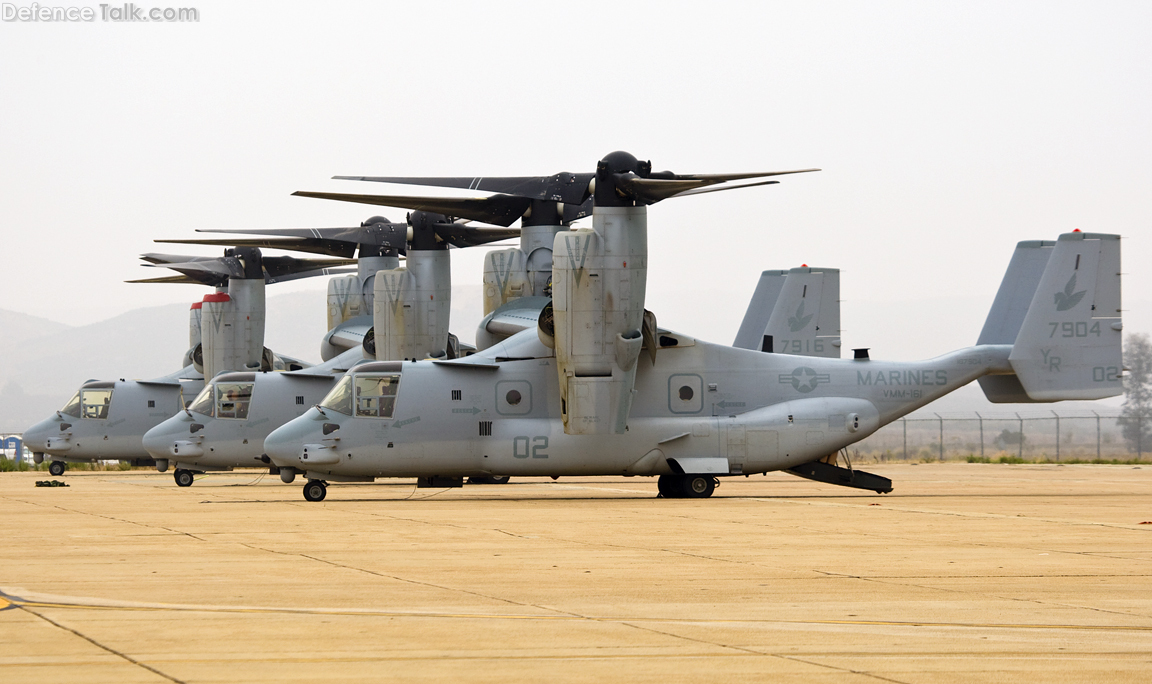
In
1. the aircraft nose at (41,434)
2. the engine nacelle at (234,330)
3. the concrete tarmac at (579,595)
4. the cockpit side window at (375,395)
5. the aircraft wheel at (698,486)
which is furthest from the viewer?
the aircraft nose at (41,434)

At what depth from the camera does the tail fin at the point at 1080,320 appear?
27266 mm

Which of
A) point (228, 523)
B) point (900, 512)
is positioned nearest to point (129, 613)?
point (228, 523)

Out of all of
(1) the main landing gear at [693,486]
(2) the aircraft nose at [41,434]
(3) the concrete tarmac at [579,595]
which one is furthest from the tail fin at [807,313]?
(2) the aircraft nose at [41,434]

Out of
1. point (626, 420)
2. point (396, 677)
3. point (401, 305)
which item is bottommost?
point (396, 677)

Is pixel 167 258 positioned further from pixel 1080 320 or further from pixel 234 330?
pixel 1080 320

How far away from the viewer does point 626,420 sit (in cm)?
2631

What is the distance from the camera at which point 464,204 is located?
28.8 meters

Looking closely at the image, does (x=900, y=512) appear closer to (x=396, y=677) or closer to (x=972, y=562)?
(x=972, y=562)

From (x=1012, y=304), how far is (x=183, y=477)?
2075cm

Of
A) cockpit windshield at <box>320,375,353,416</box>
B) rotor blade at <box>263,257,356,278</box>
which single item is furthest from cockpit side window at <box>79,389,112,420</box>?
cockpit windshield at <box>320,375,353,416</box>

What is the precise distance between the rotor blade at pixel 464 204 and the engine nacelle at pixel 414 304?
3.76 meters

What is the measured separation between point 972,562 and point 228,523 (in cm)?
1074

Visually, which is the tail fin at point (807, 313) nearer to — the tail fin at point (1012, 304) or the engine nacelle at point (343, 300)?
the tail fin at point (1012, 304)

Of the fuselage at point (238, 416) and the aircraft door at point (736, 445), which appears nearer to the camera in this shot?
the aircraft door at point (736, 445)
